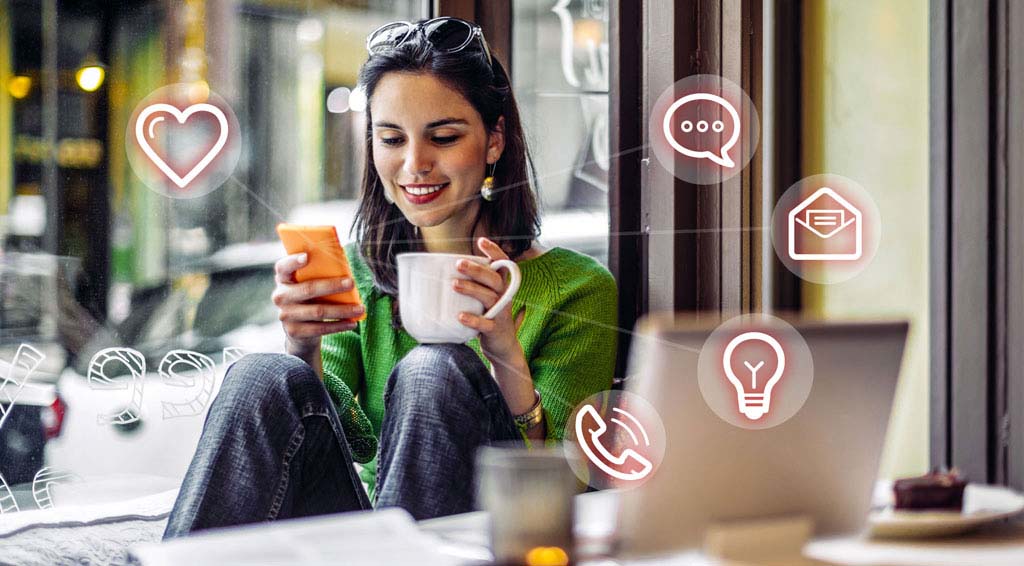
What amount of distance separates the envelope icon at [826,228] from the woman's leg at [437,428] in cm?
59

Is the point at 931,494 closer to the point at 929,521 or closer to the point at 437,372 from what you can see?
the point at 929,521

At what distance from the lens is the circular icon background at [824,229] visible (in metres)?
1.70

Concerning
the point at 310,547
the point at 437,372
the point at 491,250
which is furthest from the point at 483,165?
the point at 310,547

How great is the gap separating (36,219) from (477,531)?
969 millimetres

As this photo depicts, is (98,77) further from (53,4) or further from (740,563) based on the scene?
(740,563)

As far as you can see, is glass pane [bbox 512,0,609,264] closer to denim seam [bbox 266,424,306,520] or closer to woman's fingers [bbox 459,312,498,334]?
woman's fingers [bbox 459,312,498,334]

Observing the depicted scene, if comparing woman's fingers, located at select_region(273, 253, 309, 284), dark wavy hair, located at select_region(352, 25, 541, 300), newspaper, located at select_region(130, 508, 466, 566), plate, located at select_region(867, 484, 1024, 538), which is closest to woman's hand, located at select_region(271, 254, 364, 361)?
woman's fingers, located at select_region(273, 253, 309, 284)

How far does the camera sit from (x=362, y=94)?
1.77 metres

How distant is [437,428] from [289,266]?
0.44m

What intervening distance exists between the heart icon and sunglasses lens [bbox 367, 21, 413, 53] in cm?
28

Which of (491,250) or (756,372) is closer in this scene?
(756,372)

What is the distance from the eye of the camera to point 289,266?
Answer: 166cm

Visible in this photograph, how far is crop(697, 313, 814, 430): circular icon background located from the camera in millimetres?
807

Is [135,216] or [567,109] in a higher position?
[567,109]
